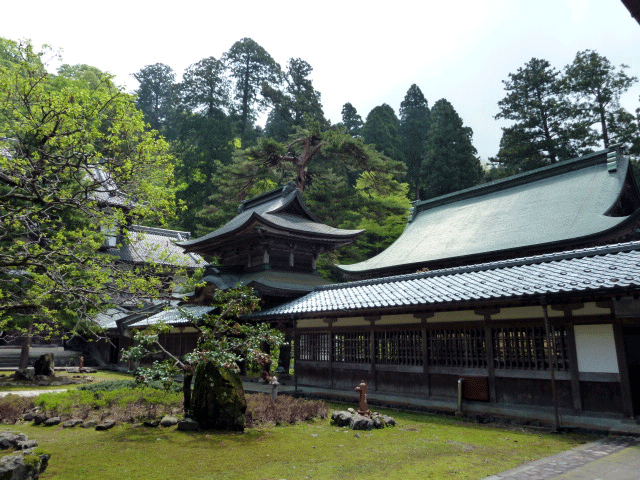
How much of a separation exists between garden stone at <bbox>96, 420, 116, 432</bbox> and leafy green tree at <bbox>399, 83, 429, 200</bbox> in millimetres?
40709

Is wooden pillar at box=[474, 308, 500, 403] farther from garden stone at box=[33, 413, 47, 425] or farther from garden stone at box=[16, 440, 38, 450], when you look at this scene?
garden stone at box=[33, 413, 47, 425]

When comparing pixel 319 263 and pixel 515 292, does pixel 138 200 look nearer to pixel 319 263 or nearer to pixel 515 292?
pixel 515 292

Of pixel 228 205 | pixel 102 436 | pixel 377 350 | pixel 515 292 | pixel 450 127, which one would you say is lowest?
pixel 102 436

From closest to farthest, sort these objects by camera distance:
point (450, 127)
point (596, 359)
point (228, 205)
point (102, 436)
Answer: point (102, 436) → point (596, 359) → point (228, 205) → point (450, 127)

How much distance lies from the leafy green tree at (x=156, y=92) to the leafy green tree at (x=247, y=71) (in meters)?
18.5

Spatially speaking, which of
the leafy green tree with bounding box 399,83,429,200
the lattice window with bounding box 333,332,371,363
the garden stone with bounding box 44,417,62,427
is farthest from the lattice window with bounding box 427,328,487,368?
the leafy green tree with bounding box 399,83,429,200

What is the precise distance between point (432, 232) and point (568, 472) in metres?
18.9

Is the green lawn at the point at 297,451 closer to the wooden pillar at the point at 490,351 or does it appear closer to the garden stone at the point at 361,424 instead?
the garden stone at the point at 361,424

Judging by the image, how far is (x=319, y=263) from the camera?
115ft

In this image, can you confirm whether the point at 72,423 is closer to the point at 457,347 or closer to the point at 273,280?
the point at 457,347

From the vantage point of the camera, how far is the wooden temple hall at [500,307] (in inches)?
384

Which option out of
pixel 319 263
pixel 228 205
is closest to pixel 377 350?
pixel 319 263

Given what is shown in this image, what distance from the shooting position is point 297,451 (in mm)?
7617

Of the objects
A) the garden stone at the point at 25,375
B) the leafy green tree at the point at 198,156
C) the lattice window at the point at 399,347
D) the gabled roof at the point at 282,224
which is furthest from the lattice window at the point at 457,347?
the leafy green tree at the point at 198,156
